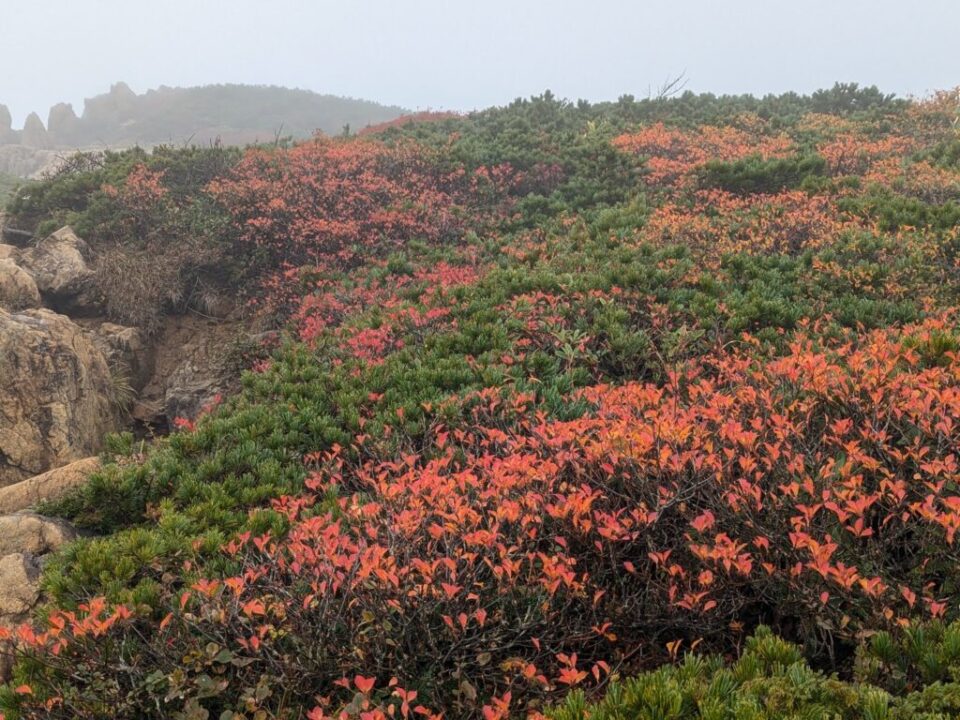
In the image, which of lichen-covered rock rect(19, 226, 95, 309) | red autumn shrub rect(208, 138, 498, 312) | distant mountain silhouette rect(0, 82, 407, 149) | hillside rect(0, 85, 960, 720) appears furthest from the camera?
distant mountain silhouette rect(0, 82, 407, 149)

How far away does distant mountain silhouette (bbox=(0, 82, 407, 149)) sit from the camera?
77125mm

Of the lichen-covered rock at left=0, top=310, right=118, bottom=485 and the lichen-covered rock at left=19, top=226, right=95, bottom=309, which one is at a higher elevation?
the lichen-covered rock at left=19, top=226, right=95, bottom=309

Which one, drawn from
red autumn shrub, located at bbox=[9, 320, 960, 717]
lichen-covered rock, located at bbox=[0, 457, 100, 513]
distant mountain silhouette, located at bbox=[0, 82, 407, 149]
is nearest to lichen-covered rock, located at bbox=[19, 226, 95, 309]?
lichen-covered rock, located at bbox=[0, 457, 100, 513]

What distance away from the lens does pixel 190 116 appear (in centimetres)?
8012

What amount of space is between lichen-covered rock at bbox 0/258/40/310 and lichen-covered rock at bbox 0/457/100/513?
7.99 metres

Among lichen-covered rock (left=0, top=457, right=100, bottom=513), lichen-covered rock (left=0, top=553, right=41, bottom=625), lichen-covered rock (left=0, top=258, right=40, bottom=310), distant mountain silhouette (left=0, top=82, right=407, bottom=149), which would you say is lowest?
lichen-covered rock (left=0, top=553, right=41, bottom=625)

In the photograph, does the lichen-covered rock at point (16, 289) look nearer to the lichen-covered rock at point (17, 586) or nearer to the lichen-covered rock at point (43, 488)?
the lichen-covered rock at point (43, 488)

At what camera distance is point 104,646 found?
14.1 ft

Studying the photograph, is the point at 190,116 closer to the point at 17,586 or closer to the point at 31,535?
the point at 31,535

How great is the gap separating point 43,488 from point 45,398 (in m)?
3.63

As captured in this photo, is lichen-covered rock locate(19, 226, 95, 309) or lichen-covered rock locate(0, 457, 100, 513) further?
lichen-covered rock locate(19, 226, 95, 309)

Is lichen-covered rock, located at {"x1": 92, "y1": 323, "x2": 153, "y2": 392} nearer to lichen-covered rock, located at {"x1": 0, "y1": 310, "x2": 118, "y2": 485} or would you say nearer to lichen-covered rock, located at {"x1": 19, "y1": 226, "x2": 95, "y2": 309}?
lichen-covered rock, located at {"x1": 19, "y1": 226, "x2": 95, "y2": 309}

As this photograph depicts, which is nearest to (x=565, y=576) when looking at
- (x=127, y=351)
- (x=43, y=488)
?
(x=43, y=488)

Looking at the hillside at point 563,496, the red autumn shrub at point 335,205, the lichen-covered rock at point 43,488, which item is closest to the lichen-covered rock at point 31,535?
the hillside at point 563,496
